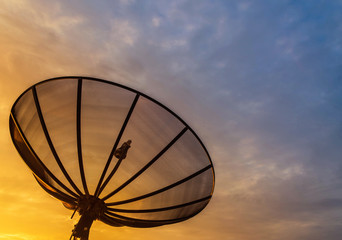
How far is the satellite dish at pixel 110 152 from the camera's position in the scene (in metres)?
7.20

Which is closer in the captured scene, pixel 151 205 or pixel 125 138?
pixel 125 138

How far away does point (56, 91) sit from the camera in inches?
283

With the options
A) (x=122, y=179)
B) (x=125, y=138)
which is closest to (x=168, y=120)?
(x=125, y=138)

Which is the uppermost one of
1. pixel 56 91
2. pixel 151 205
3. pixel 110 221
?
pixel 56 91

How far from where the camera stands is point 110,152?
8.30 m

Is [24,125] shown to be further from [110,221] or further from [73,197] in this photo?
[110,221]

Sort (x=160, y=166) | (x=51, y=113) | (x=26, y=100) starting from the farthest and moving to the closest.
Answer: (x=160, y=166) < (x=51, y=113) < (x=26, y=100)

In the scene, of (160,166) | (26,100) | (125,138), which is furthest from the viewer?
(160,166)

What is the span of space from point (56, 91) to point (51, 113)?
2.65 feet

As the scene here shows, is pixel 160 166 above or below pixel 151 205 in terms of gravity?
above

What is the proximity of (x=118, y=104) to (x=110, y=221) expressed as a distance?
370 cm

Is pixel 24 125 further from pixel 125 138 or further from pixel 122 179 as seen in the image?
pixel 122 179

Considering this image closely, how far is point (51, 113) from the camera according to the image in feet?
24.9

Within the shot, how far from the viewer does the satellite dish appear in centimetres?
720
